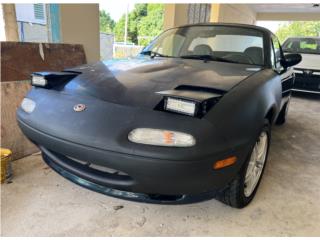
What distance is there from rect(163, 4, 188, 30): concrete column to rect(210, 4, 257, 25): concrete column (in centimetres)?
179

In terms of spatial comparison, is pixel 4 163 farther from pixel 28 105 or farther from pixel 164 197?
pixel 164 197

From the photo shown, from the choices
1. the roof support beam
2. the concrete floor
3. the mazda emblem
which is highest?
the roof support beam

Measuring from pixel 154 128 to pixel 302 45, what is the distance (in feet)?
22.5

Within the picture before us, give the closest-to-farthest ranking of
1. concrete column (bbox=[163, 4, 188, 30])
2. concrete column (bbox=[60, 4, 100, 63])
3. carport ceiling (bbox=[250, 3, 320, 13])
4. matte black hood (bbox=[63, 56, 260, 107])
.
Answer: matte black hood (bbox=[63, 56, 260, 107]), concrete column (bbox=[60, 4, 100, 63]), concrete column (bbox=[163, 4, 188, 30]), carport ceiling (bbox=[250, 3, 320, 13])

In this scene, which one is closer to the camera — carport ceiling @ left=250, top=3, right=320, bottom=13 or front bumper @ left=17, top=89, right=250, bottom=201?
front bumper @ left=17, top=89, right=250, bottom=201

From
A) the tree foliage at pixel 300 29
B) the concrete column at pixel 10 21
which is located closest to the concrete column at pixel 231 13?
the concrete column at pixel 10 21

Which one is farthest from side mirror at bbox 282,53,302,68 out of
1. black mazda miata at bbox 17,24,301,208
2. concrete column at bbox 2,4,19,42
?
concrete column at bbox 2,4,19,42

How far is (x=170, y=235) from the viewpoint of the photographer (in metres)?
1.67

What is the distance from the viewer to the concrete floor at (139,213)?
5.56 feet

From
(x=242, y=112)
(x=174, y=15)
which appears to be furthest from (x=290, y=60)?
(x=174, y=15)

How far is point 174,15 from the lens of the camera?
629 cm

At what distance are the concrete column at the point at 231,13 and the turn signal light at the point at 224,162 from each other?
7332 millimetres

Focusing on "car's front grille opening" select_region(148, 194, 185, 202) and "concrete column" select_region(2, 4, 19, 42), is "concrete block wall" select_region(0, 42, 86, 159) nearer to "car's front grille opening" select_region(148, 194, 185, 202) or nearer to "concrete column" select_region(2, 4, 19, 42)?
"concrete column" select_region(2, 4, 19, 42)

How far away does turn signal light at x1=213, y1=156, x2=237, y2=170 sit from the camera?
138 centimetres
